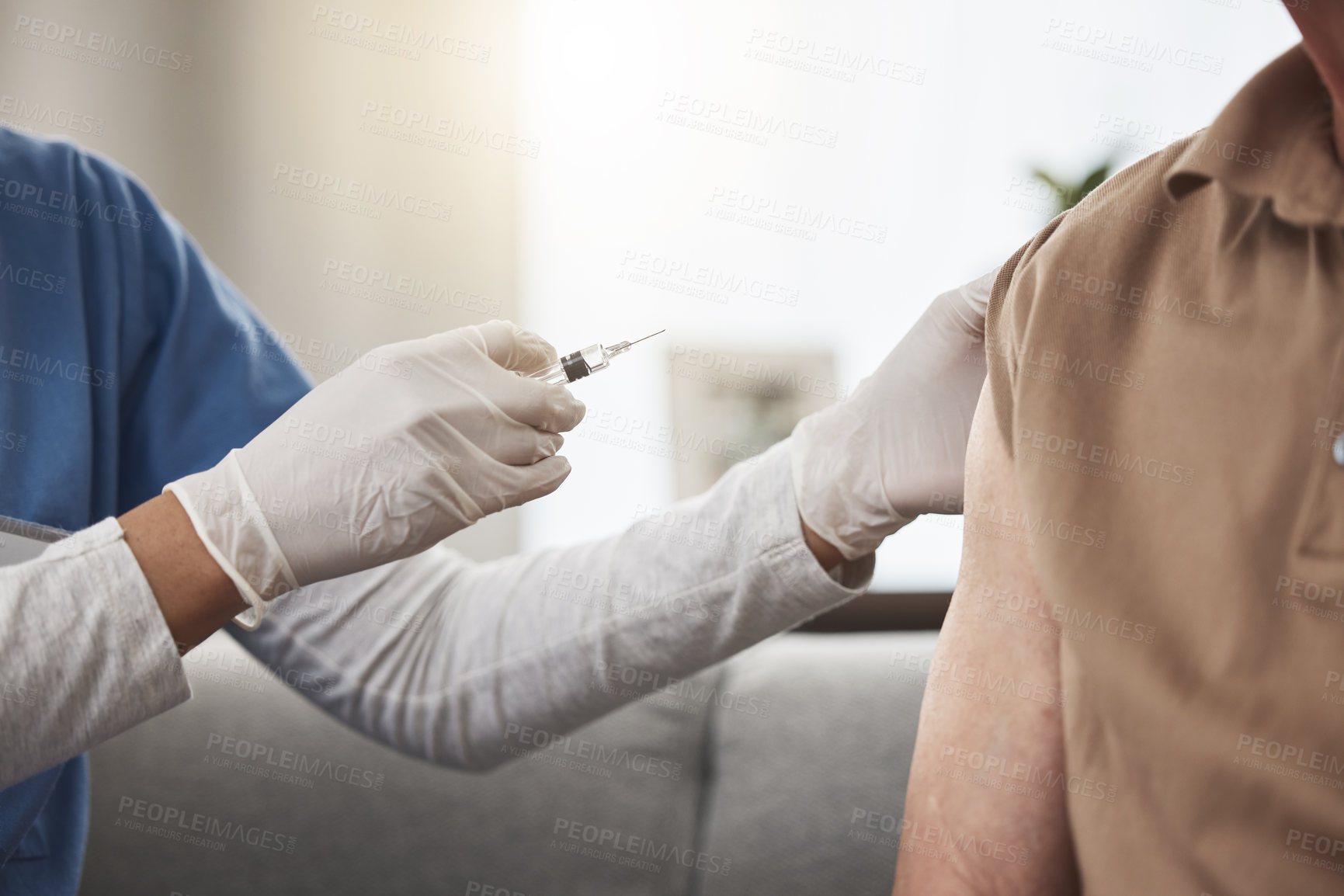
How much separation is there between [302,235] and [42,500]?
1353 millimetres

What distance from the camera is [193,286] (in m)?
1.09

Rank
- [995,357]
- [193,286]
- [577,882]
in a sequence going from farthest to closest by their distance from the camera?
[577,882] → [193,286] → [995,357]

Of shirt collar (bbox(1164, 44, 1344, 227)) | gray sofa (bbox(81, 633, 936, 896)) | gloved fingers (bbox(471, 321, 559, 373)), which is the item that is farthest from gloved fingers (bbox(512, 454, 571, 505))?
gray sofa (bbox(81, 633, 936, 896))

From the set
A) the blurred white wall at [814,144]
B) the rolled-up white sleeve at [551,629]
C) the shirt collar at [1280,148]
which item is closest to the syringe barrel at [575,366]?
the rolled-up white sleeve at [551,629]

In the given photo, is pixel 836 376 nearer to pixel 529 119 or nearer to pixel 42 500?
pixel 529 119

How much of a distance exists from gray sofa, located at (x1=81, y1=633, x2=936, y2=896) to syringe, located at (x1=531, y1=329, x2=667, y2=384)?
0.77 m

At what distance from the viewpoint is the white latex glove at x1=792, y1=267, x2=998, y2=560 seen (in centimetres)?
94

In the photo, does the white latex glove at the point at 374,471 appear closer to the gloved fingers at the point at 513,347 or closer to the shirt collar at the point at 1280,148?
the gloved fingers at the point at 513,347

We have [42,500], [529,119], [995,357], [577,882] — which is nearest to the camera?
[995,357]

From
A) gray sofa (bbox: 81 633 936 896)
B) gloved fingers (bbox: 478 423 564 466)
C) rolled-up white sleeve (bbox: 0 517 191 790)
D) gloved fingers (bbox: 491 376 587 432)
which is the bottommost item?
gray sofa (bbox: 81 633 936 896)

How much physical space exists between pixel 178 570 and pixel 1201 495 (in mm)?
844

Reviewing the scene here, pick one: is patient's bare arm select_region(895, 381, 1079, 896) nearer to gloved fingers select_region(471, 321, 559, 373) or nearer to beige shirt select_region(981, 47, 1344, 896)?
beige shirt select_region(981, 47, 1344, 896)

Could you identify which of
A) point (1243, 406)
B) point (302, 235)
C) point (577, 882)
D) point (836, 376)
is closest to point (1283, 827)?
point (1243, 406)

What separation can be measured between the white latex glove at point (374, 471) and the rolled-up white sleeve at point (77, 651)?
0.23ft
